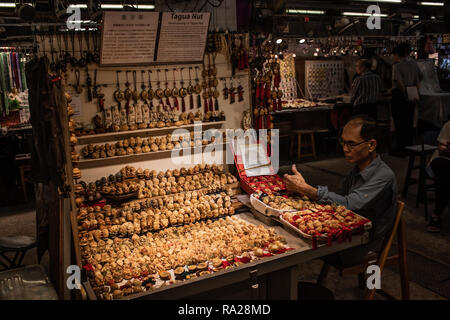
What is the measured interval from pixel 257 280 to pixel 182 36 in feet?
8.04

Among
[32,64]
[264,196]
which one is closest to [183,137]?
[264,196]

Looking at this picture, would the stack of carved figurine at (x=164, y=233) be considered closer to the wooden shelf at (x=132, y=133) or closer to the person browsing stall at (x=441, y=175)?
the wooden shelf at (x=132, y=133)

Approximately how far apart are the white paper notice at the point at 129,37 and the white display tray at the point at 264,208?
68.6 inches

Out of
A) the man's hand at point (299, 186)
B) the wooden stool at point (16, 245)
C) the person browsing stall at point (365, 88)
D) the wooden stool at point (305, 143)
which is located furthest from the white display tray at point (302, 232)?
the person browsing stall at point (365, 88)

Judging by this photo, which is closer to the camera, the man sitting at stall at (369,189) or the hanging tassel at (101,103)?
the man sitting at stall at (369,189)

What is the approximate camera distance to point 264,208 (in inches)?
131

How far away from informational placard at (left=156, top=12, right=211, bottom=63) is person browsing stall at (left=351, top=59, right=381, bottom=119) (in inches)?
217

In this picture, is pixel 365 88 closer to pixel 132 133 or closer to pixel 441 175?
pixel 441 175

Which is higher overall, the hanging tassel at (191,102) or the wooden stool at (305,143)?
the hanging tassel at (191,102)

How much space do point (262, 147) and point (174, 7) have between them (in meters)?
1.77

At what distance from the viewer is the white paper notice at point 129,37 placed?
3.52m

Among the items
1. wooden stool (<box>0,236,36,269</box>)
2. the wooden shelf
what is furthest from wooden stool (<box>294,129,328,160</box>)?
wooden stool (<box>0,236,36,269</box>)

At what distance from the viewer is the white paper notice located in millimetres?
3518

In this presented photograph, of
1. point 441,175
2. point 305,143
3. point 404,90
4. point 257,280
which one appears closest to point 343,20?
point 404,90
